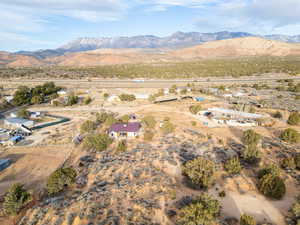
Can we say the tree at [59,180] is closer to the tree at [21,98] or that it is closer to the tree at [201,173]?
the tree at [201,173]

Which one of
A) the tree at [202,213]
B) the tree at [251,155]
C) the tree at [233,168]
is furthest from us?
the tree at [251,155]

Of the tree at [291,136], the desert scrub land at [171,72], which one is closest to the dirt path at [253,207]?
the tree at [291,136]

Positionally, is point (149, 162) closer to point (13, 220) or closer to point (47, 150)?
point (13, 220)

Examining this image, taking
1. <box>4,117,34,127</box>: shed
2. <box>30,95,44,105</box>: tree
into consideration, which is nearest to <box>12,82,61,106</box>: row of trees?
<box>30,95,44,105</box>: tree

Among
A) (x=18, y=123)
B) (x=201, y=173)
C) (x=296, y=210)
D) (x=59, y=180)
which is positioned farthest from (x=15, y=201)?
(x=18, y=123)

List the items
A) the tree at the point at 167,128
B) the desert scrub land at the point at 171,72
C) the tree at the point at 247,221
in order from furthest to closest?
the desert scrub land at the point at 171,72 → the tree at the point at 167,128 → the tree at the point at 247,221

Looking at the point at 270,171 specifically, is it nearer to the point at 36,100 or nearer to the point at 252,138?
the point at 252,138
